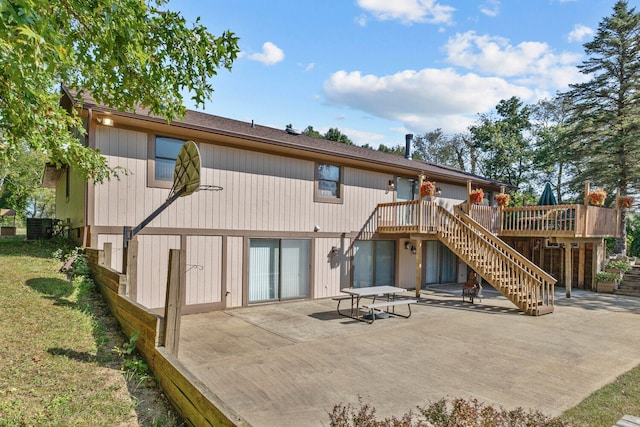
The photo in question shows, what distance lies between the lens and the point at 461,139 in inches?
1393

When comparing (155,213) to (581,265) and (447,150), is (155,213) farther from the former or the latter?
(447,150)

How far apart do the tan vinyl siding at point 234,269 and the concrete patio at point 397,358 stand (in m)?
0.37

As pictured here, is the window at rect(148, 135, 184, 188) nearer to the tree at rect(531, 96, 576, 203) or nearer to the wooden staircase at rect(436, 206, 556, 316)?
the wooden staircase at rect(436, 206, 556, 316)

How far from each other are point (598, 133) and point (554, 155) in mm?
2606

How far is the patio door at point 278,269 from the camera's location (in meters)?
10.1

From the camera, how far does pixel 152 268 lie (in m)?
8.47

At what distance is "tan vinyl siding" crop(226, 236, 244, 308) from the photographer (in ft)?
31.4

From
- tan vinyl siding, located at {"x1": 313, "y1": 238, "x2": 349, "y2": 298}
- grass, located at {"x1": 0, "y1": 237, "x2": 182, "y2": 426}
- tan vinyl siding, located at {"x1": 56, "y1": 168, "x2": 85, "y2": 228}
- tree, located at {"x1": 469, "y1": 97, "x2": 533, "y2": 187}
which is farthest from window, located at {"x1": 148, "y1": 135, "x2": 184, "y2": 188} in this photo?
tree, located at {"x1": 469, "y1": 97, "x2": 533, "y2": 187}

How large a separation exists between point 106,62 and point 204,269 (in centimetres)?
597

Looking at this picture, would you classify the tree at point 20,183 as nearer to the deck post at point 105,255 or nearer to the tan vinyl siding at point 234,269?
the tan vinyl siding at point 234,269

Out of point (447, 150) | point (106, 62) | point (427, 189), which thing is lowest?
point (427, 189)

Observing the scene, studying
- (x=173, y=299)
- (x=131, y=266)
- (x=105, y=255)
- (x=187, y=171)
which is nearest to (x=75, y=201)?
(x=105, y=255)

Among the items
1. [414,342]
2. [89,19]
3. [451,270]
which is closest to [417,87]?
[451,270]

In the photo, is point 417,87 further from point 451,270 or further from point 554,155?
point 451,270
